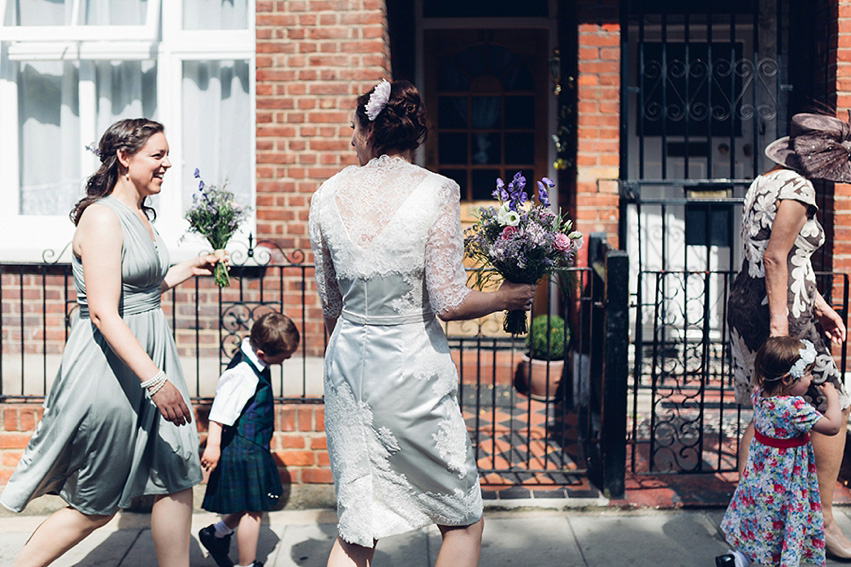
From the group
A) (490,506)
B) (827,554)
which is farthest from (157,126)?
(827,554)

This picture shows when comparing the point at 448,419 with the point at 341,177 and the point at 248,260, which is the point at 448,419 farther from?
the point at 248,260

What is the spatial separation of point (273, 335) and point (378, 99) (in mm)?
1346

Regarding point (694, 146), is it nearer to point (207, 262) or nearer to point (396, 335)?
point (207, 262)

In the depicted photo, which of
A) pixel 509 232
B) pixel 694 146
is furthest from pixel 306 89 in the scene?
pixel 694 146

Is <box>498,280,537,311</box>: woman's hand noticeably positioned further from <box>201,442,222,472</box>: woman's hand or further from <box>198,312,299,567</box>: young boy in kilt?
<box>201,442,222,472</box>: woman's hand

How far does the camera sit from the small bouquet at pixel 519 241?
2.96 m

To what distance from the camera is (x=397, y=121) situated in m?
2.80

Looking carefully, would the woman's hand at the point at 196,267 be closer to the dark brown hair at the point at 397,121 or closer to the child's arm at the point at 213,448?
the child's arm at the point at 213,448

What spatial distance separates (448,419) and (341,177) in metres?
0.84

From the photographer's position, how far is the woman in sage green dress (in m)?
3.22

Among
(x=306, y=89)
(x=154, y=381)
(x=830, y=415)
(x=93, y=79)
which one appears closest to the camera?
(x=154, y=381)

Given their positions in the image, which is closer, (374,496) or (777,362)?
(374,496)

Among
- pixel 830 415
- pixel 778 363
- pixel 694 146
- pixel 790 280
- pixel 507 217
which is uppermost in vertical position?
pixel 694 146

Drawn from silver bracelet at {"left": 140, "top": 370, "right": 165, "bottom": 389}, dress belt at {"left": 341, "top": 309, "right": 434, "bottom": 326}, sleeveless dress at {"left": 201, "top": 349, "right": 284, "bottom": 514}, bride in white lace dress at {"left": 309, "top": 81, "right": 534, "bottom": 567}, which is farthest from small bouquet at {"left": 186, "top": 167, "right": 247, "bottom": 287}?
dress belt at {"left": 341, "top": 309, "right": 434, "bottom": 326}
